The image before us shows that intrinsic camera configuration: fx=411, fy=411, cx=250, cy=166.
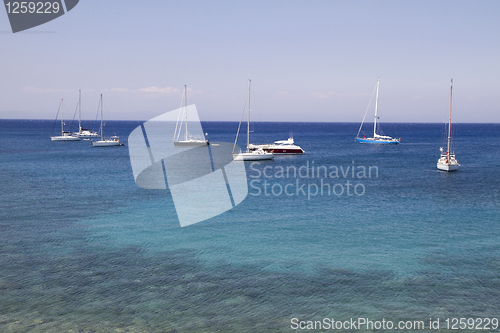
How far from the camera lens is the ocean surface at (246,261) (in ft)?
53.0

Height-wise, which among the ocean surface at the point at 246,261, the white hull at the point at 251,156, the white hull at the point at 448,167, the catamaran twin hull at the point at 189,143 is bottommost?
the ocean surface at the point at 246,261

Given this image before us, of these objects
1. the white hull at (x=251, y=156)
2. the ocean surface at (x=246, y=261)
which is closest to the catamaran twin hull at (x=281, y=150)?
the white hull at (x=251, y=156)

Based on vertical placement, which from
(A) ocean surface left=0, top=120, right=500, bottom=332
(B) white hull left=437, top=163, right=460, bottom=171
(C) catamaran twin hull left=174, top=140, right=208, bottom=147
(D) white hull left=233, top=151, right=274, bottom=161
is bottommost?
(A) ocean surface left=0, top=120, right=500, bottom=332

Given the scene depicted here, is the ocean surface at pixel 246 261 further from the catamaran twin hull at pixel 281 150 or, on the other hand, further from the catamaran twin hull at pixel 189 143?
the catamaran twin hull at pixel 189 143

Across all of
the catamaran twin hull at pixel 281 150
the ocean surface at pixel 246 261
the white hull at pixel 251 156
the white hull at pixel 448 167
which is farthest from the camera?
the catamaran twin hull at pixel 281 150

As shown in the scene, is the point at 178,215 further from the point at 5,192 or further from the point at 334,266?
the point at 5,192

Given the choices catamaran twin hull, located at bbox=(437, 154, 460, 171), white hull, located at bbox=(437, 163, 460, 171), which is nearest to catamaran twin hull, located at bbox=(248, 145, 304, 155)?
catamaran twin hull, located at bbox=(437, 154, 460, 171)

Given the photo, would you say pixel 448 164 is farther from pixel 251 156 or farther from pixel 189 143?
pixel 189 143

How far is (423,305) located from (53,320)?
14588mm

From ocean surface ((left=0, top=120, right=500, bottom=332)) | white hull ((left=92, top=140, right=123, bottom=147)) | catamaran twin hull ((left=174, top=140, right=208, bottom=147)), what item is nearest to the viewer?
ocean surface ((left=0, top=120, right=500, bottom=332))

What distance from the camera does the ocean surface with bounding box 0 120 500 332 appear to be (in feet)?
53.0

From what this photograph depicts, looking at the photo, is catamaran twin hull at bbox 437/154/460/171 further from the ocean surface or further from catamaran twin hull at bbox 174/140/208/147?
catamaran twin hull at bbox 174/140/208/147

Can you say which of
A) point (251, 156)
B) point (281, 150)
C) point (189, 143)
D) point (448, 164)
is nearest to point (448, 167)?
point (448, 164)

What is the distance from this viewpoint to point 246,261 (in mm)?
21906
